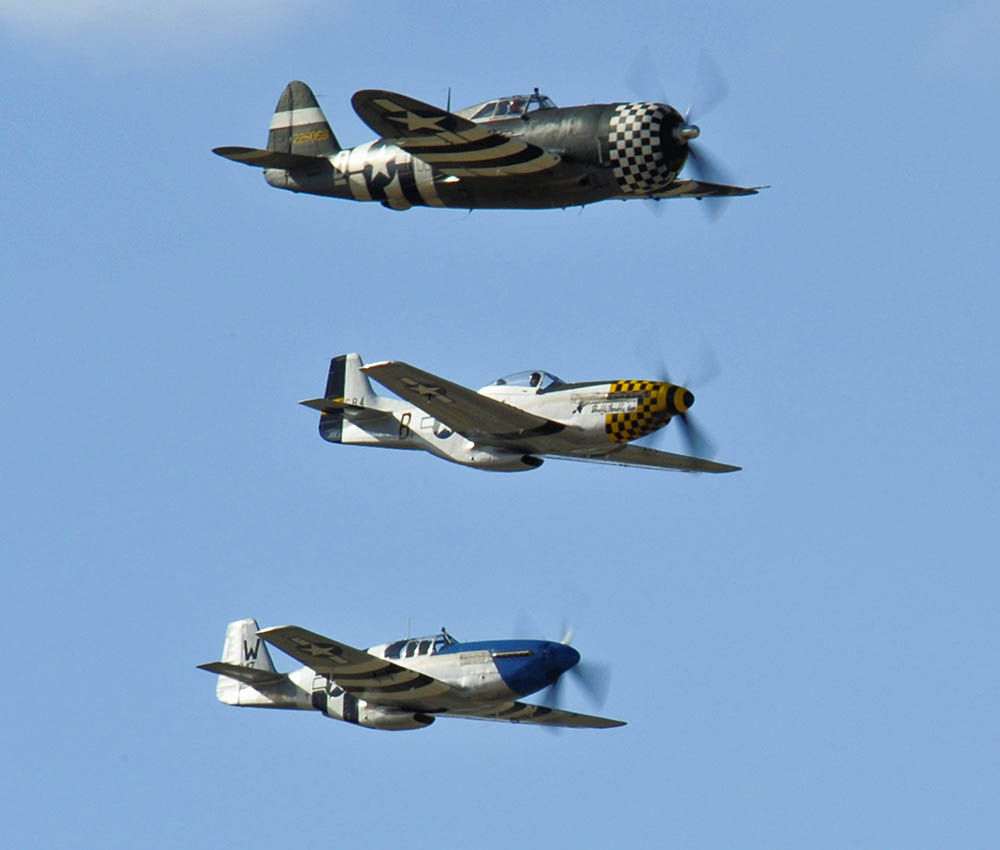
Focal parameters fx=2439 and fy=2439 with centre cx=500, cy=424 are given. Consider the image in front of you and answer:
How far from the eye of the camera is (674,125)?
42469 millimetres

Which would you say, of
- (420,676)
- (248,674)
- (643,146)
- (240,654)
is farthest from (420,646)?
(643,146)

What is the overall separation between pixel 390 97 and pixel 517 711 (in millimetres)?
14105

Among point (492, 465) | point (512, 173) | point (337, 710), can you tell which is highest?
point (512, 173)

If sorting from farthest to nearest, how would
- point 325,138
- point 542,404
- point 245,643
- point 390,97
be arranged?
point 245,643 < point 325,138 < point 542,404 < point 390,97

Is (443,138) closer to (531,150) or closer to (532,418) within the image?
(531,150)

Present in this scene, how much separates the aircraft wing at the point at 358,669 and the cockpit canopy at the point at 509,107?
10.3 meters

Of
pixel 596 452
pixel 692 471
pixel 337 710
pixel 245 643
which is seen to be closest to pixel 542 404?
pixel 596 452

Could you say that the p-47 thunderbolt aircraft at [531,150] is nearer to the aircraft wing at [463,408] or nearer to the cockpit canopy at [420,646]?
the aircraft wing at [463,408]

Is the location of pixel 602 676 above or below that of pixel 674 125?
below

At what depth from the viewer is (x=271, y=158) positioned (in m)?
46.9

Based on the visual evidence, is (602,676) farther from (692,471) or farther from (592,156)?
(592,156)

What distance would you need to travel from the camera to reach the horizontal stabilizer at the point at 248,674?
49562 millimetres

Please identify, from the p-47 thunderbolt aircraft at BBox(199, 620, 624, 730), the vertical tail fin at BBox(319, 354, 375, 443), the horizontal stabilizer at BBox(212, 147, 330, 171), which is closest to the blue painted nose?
the p-47 thunderbolt aircraft at BBox(199, 620, 624, 730)

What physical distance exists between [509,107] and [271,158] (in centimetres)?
545
